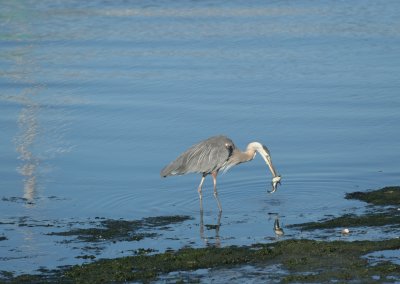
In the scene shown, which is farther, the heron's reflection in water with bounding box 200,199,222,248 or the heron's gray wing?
the heron's gray wing

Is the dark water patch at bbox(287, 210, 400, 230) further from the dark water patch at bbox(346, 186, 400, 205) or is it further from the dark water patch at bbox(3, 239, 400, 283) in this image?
the dark water patch at bbox(3, 239, 400, 283)

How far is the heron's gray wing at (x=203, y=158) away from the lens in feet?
47.4

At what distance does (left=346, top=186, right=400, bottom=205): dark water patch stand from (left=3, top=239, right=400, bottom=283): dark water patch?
6.97 ft

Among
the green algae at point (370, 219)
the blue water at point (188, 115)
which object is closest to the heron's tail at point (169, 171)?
the blue water at point (188, 115)

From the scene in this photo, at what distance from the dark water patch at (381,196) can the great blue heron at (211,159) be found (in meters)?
1.07

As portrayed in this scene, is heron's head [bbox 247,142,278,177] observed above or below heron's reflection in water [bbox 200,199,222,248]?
above

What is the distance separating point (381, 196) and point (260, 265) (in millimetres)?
3471

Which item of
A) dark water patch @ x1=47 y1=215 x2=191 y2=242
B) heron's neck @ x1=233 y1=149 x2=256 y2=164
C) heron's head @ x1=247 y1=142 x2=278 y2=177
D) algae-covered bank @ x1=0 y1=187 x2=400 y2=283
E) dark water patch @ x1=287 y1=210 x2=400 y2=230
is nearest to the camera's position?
algae-covered bank @ x1=0 y1=187 x2=400 y2=283

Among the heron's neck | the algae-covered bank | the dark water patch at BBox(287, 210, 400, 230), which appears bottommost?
the algae-covered bank

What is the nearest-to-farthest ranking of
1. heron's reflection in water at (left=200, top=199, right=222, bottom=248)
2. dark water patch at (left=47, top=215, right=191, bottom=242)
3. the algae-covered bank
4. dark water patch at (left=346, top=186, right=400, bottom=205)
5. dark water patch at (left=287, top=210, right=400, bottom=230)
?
the algae-covered bank
heron's reflection in water at (left=200, top=199, right=222, bottom=248)
dark water patch at (left=47, top=215, right=191, bottom=242)
dark water patch at (left=287, top=210, right=400, bottom=230)
dark water patch at (left=346, top=186, right=400, bottom=205)

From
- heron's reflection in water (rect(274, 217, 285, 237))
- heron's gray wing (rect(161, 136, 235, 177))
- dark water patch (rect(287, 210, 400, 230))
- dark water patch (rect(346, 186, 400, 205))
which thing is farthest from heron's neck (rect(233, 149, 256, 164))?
dark water patch (rect(287, 210, 400, 230))

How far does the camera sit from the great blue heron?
14438mm

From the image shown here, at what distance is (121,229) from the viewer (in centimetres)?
1272

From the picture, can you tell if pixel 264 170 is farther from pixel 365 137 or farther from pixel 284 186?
pixel 365 137
